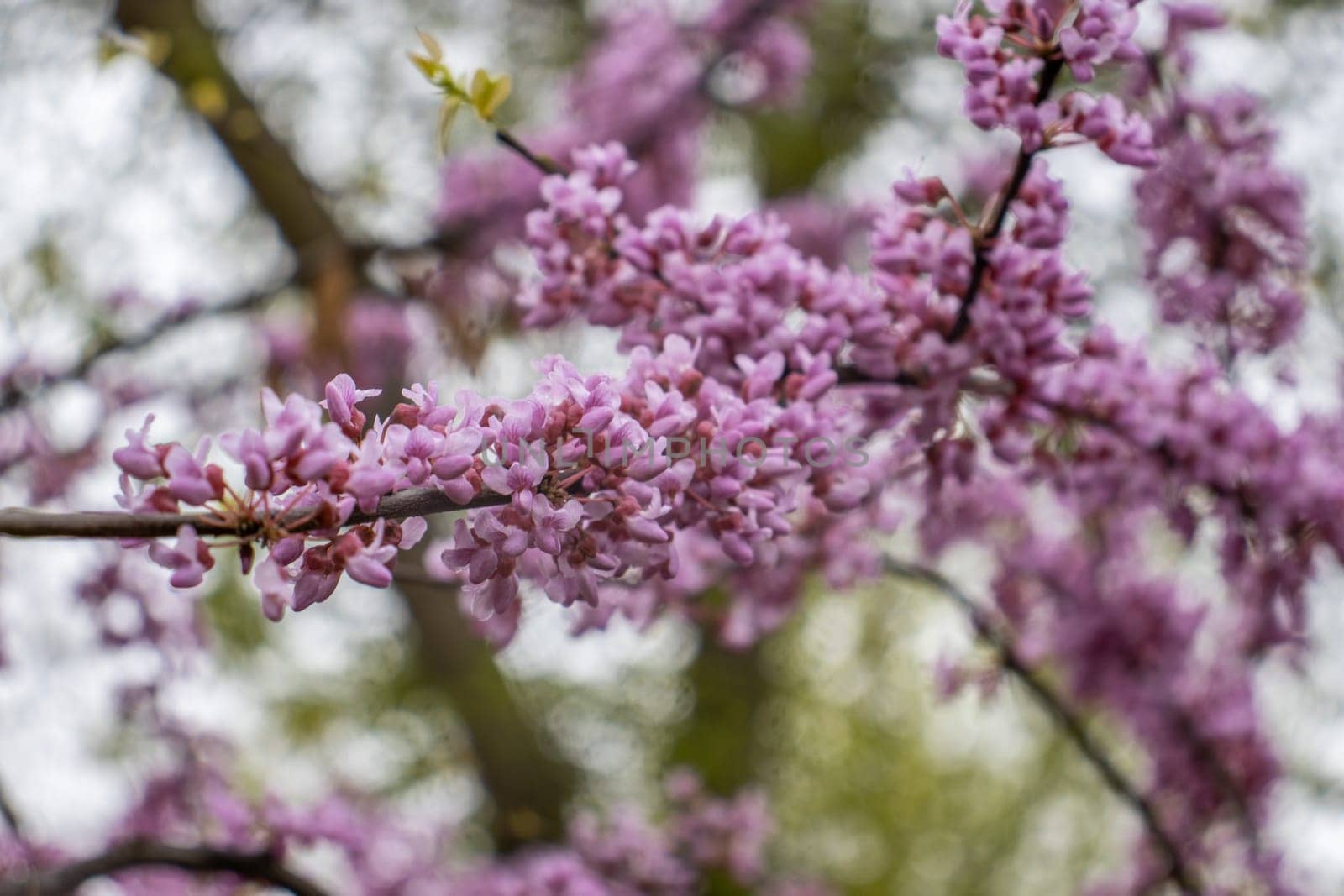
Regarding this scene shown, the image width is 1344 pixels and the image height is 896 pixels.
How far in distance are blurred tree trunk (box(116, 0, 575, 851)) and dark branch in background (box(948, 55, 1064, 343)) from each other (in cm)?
259

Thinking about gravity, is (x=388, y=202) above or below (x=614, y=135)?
above

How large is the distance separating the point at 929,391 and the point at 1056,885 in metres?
9.07

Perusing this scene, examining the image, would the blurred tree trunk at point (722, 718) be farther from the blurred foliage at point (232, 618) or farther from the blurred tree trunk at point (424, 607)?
the blurred foliage at point (232, 618)

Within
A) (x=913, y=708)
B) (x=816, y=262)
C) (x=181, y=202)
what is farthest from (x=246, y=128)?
(x=913, y=708)

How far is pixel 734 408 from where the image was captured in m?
1.37

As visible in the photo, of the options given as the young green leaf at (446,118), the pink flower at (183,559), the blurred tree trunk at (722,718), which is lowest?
the pink flower at (183,559)

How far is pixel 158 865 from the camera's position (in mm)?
2049

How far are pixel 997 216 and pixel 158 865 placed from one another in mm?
1828

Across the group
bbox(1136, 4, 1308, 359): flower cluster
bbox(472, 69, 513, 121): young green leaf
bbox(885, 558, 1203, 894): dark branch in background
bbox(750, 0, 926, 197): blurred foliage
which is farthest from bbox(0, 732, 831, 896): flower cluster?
bbox(750, 0, 926, 197): blurred foliage

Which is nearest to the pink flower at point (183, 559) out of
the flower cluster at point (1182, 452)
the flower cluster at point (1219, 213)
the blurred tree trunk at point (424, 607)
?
the flower cluster at point (1182, 452)

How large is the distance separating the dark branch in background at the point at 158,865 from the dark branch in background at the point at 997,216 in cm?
148

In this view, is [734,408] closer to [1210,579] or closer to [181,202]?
[181,202]

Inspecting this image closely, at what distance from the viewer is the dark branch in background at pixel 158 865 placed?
72.9 inches

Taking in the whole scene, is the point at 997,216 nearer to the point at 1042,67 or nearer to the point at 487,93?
the point at 1042,67
